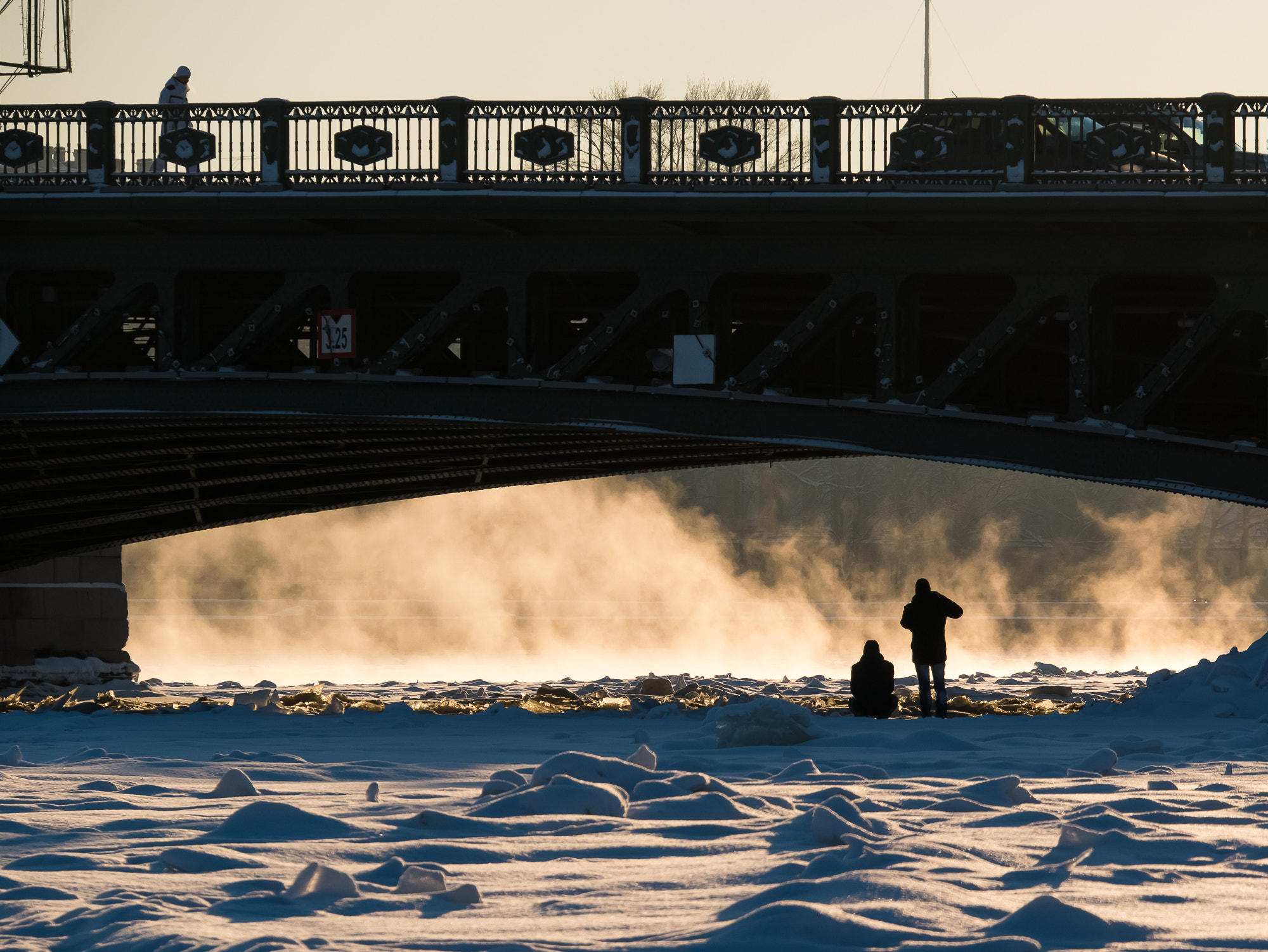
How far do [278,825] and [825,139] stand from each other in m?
12.2

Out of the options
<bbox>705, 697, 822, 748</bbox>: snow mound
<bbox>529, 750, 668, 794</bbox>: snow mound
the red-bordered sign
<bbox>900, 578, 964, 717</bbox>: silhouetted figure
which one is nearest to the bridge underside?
the red-bordered sign

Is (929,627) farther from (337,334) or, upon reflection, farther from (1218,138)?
(337,334)

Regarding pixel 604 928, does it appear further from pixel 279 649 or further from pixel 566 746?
pixel 279 649

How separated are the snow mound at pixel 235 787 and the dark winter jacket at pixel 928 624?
331 inches

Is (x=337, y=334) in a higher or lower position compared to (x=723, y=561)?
higher

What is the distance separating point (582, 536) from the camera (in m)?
83.0

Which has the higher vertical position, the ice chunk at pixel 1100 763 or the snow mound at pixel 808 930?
the snow mound at pixel 808 930

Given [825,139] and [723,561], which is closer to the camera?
[825,139]

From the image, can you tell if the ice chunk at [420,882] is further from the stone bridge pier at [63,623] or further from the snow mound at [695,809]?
the stone bridge pier at [63,623]

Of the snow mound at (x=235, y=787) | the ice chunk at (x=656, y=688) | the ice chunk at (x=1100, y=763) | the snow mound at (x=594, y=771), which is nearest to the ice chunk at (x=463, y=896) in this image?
the snow mound at (x=594, y=771)

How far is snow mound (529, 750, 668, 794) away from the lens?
842 cm

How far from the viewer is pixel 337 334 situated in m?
19.6

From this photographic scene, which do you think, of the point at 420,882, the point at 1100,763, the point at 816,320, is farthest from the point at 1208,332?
the point at 420,882

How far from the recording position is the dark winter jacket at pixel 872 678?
14.4 metres
